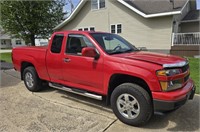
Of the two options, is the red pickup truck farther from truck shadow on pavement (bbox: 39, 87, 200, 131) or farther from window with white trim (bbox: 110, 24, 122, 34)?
window with white trim (bbox: 110, 24, 122, 34)

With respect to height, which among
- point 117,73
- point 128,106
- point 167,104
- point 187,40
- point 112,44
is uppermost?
point 187,40

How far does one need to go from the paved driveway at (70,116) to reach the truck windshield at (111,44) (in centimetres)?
144

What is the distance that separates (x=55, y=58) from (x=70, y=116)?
1.66 metres

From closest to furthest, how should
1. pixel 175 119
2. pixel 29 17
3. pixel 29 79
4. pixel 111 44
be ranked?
pixel 175 119, pixel 111 44, pixel 29 79, pixel 29 17

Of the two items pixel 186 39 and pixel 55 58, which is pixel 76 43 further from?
pixel 186 39

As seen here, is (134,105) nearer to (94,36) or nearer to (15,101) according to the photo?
(94,36)

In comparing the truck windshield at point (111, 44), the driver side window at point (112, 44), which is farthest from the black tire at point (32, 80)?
the driver side window at point (112, 44)

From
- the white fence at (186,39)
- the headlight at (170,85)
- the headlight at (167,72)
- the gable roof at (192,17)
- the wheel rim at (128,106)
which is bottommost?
the wheel rim at (128,106)

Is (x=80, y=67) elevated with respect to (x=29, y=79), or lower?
elevated

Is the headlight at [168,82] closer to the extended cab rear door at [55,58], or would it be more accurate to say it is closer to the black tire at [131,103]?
the black tire at [131,103]

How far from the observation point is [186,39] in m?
14.1

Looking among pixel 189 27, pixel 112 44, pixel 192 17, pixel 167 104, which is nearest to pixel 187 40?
pixel 189 27

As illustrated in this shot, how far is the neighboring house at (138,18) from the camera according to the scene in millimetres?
14711

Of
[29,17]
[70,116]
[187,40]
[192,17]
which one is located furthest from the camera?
[29,17]
